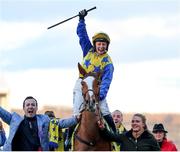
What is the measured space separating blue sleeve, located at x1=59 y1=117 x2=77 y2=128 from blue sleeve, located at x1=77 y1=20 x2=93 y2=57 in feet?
4.83

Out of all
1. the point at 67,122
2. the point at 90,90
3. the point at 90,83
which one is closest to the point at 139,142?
the point at 90,90

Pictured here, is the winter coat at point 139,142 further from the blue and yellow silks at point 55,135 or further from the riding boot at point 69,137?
the blue and yellow silks at point 55,135

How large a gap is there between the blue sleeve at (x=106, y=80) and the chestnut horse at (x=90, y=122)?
0.19 metres

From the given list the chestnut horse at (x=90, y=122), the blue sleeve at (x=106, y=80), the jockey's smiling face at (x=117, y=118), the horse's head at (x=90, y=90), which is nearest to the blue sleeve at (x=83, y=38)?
the blue sleeve at (x=106, y=80)

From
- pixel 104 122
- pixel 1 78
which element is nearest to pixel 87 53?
pixel 104 122

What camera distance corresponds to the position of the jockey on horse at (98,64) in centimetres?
1784

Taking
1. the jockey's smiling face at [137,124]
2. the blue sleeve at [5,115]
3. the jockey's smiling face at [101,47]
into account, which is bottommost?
the jockey's smiling face at [137,124]

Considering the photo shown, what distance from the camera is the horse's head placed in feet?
57.2

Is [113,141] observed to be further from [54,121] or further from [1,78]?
[1,78]

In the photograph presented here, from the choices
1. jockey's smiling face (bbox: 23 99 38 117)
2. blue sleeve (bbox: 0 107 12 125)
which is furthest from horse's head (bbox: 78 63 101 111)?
blue sleeve (bbox: 0 107 12 125)

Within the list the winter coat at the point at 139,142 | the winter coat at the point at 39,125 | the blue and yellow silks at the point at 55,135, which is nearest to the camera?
the winter coat at the point at 139,142

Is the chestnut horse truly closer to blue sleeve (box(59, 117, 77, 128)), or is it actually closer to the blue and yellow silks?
blue sleeve (box(59, 117, 77, 128))

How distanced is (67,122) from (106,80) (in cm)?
102

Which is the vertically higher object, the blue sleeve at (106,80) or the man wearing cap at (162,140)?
the blue sleeve at (106,80)
